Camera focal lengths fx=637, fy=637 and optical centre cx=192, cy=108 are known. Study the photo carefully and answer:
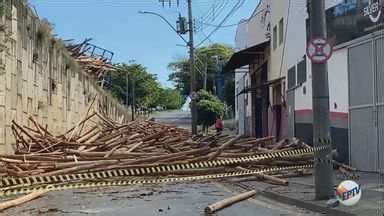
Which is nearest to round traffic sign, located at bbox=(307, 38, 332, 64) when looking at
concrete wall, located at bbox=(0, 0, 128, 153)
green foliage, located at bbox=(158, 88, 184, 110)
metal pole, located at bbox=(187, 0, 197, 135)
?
concrete wall, located at bbox=(0, 0, 128, 153)

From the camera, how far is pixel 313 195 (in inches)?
521

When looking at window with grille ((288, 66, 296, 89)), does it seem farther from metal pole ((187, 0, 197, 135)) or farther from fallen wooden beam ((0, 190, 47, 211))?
fallen wooden beam ((0, 190, 47, 211))

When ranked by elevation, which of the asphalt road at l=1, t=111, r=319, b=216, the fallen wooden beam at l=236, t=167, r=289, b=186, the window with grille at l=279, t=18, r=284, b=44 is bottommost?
the asphalt road at l=1, t=111, r=319, b=216

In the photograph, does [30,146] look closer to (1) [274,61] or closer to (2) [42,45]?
(2) [42,45]

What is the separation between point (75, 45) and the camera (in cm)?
4047

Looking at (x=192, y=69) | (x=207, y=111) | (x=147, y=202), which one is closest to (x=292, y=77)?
(x=192, y=69)

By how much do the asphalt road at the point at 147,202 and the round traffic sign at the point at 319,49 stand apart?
2.98 m

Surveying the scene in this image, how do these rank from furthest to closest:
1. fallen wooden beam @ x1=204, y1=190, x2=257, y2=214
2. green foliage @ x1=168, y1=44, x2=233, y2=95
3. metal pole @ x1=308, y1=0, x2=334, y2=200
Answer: green foliage @ x1=168, y1=44, x2=233, y2=95
metal pole @ x1=308, y1=0, x2=334, y2=200
fallen wooden beam @ x1=204, y1=190, x2=257, y2=214

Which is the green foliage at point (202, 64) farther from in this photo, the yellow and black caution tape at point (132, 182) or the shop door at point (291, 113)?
the yellow and black caution tape at point (132, 182)

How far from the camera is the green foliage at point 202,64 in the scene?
114000 mm

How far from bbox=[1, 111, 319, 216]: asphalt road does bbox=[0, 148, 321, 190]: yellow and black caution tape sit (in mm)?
1158

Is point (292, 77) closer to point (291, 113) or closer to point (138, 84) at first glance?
point (291, 113)

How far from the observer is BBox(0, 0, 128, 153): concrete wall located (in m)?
19.8

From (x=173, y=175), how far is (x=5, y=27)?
6874 mm
